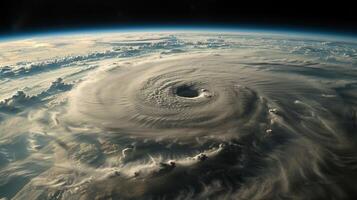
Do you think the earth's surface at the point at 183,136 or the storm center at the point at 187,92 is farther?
the storm center at the point at 187,92

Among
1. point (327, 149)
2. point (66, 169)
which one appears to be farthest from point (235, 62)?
point (66, 169)

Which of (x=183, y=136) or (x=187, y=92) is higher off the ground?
(x=187, y=92)

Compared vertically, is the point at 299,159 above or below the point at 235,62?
below

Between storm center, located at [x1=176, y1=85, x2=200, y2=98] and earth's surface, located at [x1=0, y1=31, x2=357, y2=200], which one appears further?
storm center, located at [x1=176, y1=85, x2=200, y2=98]

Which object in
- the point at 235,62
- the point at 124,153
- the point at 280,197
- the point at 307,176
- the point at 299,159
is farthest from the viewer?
the point at 235,62

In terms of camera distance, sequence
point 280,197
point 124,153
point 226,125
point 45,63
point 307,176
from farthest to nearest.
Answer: point 45,63 → point 226,125 → point 124,153 → point 307,176 → point 280,197

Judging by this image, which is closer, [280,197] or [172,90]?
[280,197]

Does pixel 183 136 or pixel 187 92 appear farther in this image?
pixel 187 92

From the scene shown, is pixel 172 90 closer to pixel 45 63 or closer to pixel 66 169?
pixel 66 169
